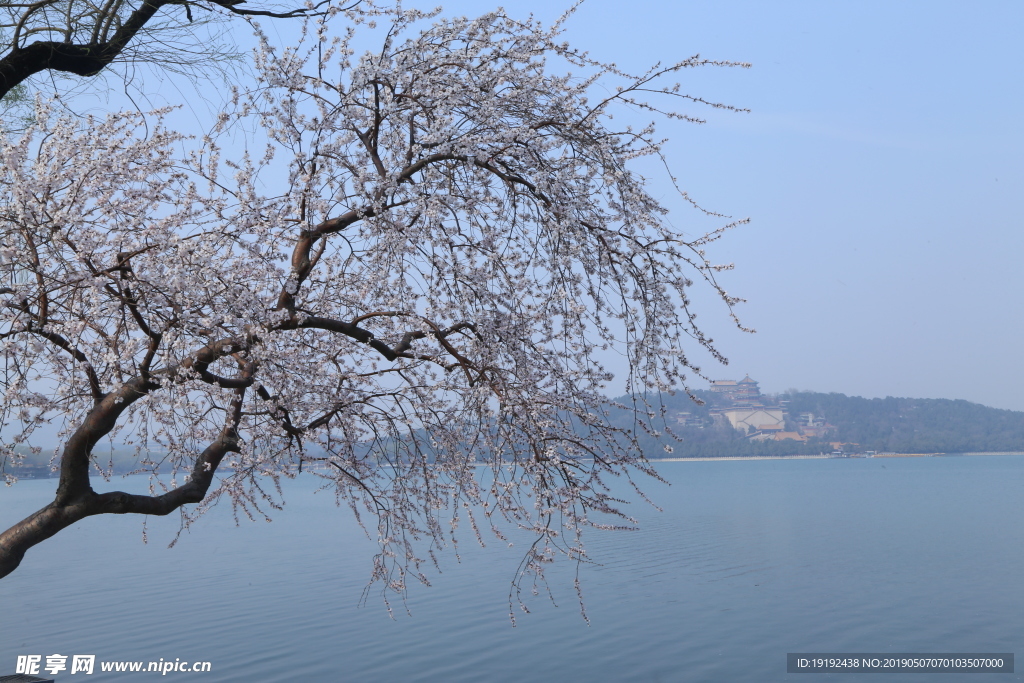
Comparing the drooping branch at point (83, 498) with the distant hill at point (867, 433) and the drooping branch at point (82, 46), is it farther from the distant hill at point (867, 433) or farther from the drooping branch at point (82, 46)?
the distant hill at point (867, 433)

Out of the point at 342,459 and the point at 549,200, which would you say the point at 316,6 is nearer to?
the point at 549,200

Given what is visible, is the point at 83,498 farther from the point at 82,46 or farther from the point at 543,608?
the point at 543,608

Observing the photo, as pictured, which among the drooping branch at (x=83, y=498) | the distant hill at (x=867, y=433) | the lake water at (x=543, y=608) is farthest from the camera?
the distant hill at (x=867, y=433)

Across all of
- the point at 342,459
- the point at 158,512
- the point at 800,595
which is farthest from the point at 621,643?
the point at 158,512

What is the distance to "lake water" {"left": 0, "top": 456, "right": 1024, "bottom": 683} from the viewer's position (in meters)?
15.2

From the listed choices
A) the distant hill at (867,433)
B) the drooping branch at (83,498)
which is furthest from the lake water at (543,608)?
the distant hill at (867,433)

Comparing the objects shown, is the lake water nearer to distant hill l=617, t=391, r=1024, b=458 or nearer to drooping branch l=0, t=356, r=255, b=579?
drooping branch l=0, t=356, r=255, b=579

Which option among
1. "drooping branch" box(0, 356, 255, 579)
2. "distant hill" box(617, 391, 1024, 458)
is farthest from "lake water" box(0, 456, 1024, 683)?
"distant hill" box(617, 391, 1024, 458)

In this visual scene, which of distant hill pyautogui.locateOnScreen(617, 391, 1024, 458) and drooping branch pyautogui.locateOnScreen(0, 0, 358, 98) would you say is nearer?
drooping branch pyautogui.locateOnScreen(0, 0, 358, 98)

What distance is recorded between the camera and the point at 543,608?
20.1 meters

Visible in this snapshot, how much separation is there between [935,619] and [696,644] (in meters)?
6.19

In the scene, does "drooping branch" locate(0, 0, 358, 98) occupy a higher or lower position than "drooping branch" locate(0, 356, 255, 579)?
higher

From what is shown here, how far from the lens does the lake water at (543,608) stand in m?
15.2

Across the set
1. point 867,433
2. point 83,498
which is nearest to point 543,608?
point 83,498
